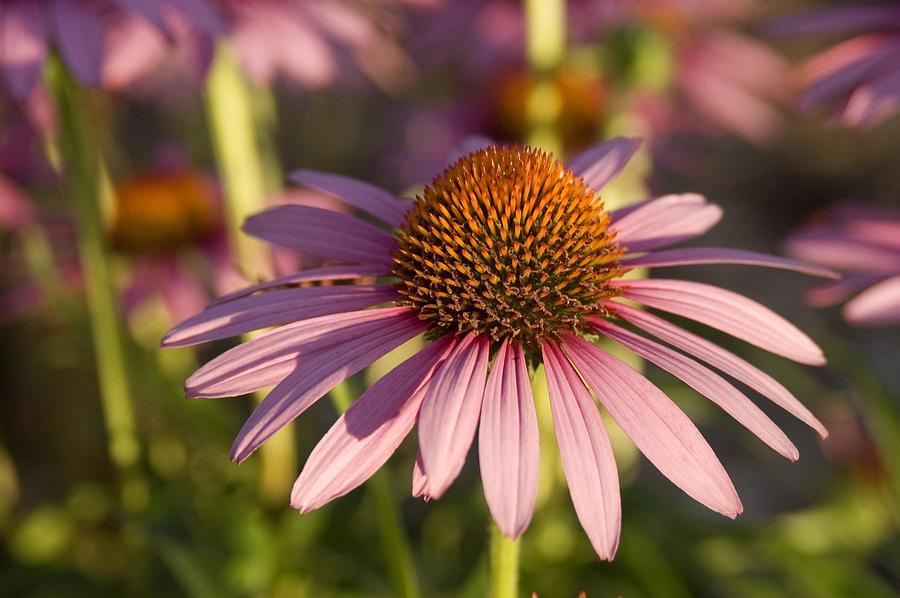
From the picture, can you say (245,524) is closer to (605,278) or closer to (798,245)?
(605,278)

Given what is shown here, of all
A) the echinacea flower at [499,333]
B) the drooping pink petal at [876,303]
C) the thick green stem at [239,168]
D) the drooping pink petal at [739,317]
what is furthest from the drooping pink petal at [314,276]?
the drooping pink petal at [876,303]

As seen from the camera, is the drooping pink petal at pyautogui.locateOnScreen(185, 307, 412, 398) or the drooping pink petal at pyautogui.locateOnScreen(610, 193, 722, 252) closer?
the drooping pink petal at pyautogui.locateOnScreen(185, 307, 412, 398)

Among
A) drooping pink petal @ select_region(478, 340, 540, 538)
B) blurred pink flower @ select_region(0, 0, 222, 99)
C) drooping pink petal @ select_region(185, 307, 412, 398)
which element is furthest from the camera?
blurred pink flower @ select_region(0, 0, 222, 99)

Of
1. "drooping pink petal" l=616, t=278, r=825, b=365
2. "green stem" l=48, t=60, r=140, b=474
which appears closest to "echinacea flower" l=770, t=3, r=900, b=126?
"drooping pink petal" l=616, t=278, r=825, b=365

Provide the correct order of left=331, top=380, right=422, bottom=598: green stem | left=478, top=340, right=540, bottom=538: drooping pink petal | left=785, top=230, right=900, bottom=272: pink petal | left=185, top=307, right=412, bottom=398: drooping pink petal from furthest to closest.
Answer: left=785, top=230, right=900, bottom=272: pink petal → left=331, top=380, right=422, bottom=598: green stem → left=185, top=307, right=412, bottom=398: drooping pink petal → left=478, top=340, right=540, bottom=538: drooping pink petal

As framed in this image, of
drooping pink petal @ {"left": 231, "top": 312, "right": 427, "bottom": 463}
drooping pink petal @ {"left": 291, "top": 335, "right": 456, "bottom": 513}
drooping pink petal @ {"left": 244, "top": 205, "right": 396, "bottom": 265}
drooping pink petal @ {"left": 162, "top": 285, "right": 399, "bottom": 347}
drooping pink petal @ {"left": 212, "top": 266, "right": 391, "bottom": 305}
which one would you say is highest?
drooping pink petal @ {"left": 244, "top": 205, "right": 396, "bottom": 265}

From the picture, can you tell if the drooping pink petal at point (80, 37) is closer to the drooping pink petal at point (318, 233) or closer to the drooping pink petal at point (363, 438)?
the drooping pink petal at point (318, 233)

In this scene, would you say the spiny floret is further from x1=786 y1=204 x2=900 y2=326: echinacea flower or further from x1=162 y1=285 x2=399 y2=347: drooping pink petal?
x1=786 y1=204 x2=900 y2=326: echinacea flower
